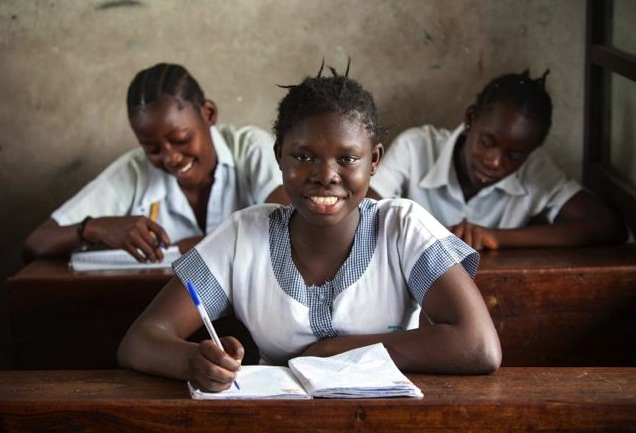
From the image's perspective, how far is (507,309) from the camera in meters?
3.12

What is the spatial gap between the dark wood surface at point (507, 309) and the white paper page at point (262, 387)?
907mm

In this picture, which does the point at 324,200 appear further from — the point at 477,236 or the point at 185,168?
the point at 185,168

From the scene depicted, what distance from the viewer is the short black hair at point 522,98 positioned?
353 cm

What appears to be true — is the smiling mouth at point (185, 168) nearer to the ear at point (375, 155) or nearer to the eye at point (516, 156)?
the eye at point (516, 156)

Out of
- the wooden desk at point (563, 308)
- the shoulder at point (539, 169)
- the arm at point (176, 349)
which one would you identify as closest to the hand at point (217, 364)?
the arm at point (176, 349)

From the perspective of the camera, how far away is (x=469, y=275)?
2508 mm

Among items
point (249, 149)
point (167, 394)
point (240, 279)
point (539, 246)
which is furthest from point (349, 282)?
point (249, 149)

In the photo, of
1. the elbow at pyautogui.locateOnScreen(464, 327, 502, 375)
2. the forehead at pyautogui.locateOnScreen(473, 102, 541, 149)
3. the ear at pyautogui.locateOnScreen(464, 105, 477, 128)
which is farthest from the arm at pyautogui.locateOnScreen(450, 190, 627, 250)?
the elbow at pyautogui.locateOnScreen(464, 327, 502, 375)

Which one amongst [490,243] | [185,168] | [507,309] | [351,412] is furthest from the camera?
[185,168]

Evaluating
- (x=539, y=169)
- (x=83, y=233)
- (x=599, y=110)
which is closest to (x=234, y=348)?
(x=83, y=233)

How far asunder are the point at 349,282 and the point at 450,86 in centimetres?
174

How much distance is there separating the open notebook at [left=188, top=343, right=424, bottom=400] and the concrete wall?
1915 mm

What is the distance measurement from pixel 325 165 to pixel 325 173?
0.07 feet

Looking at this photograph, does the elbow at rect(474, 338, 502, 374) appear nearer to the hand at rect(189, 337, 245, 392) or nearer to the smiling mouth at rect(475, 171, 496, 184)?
the hand at rect(189, 337, 245, 392)
